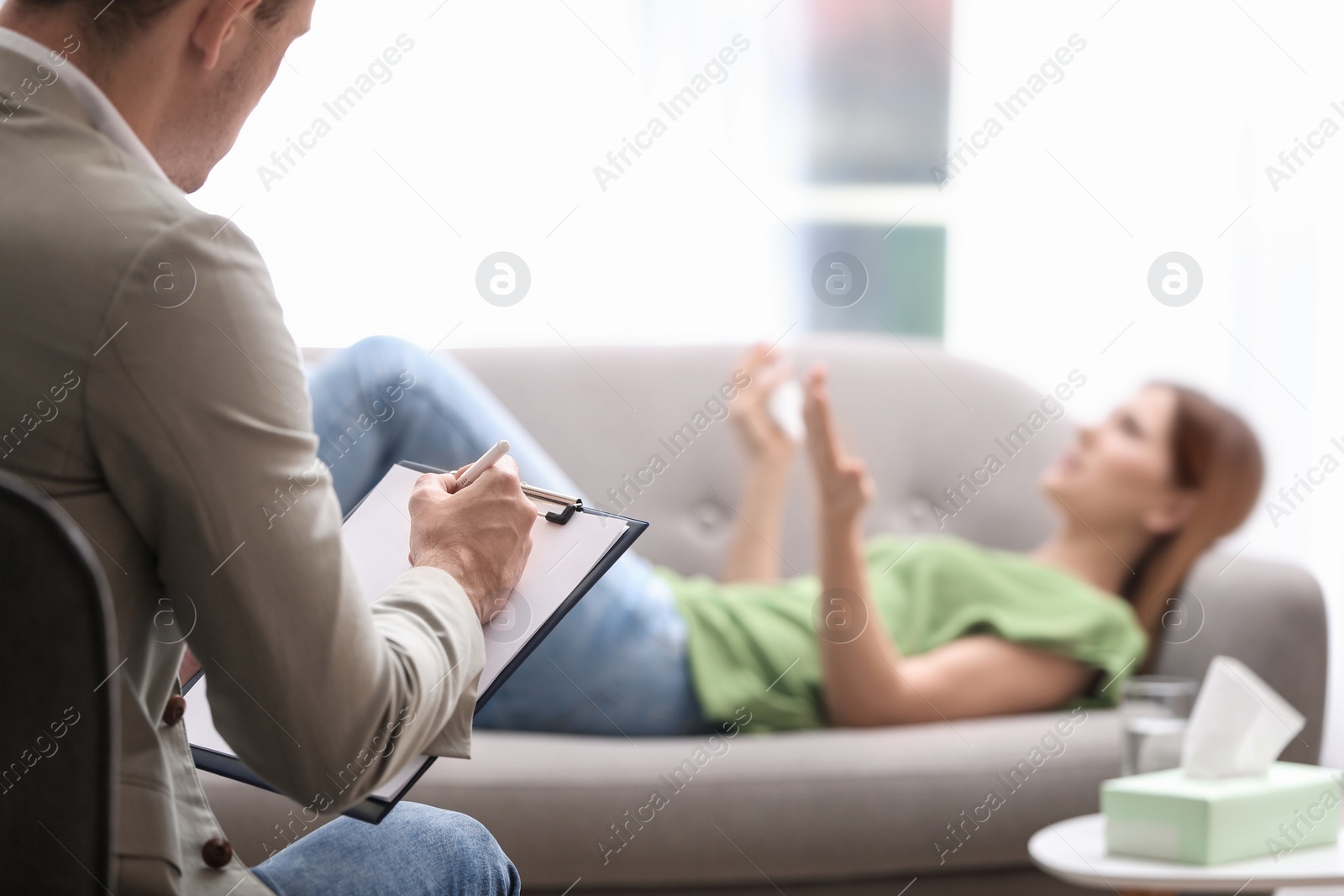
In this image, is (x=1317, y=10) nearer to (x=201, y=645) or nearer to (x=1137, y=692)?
(x=1137, y=692)

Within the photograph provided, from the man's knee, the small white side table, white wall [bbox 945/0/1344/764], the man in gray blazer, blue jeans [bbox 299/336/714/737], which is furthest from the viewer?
white wall [bbox 945/0/1344/764]

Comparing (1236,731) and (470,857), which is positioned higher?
(1236,731)

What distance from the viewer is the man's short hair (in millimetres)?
614

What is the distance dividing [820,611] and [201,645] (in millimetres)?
1193

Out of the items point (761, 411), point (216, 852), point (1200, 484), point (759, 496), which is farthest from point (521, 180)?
point (216, 852)

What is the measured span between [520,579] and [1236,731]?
841 millimetres

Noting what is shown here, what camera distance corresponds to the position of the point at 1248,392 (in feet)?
8.98

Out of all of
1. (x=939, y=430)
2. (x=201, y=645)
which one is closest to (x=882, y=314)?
(x=939, y=430)

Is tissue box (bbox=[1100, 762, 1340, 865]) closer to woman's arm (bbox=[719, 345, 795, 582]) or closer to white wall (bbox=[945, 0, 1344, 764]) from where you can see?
woman's arm (bbox=[719, 345, 795, 582])

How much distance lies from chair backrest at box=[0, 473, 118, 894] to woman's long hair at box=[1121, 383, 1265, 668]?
167 cm

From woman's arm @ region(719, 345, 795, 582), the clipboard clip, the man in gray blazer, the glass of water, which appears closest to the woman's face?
woman's arm @ region(719, 345, 795, 582)

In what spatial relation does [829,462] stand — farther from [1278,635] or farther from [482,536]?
[482,536]

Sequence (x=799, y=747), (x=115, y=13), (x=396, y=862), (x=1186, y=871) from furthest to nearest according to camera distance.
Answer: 1. (x=799, y=747)
2. (x=1186, y=871)
3. (x=396, y=862)
4. (x=115, y=13)

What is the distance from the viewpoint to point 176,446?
20.5 inches
